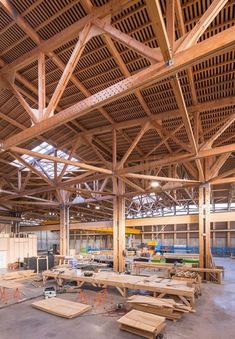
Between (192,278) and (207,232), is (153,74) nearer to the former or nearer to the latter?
(192,278)

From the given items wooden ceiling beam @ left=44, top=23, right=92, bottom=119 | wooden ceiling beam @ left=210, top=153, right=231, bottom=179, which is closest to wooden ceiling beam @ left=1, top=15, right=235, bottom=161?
wooden ceiling beam @ left=44, top=23, right=92, bottom=119

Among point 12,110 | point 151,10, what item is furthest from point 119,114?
point 151,10

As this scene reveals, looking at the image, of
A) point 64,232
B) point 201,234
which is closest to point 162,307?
point 201,234

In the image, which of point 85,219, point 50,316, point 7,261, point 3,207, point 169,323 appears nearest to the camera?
point 169,323

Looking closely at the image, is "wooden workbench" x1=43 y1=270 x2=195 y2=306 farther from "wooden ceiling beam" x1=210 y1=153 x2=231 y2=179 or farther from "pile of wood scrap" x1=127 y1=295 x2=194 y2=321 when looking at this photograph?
"wooden ceiling beam" x1=210 y1=153 x2=231 y2=179

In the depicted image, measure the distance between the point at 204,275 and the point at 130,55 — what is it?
39.3ft

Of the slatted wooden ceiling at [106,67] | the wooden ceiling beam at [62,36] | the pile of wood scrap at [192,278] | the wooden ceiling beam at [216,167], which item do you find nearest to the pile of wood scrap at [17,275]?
the slatted wooden ceiling at [106,67]

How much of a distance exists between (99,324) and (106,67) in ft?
26.5

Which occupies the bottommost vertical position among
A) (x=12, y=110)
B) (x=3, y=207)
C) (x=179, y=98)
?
(x=3, y=207)

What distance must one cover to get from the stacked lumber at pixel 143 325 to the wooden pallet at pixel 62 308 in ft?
6.09

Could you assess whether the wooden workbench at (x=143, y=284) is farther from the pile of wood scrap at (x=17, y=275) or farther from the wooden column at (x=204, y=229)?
the wooden column at (x=204, y=229)

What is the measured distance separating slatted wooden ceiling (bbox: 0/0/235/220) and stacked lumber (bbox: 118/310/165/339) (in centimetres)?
711

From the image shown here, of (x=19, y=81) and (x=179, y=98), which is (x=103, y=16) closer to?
(x=179, y=98)

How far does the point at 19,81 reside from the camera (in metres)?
8.30
